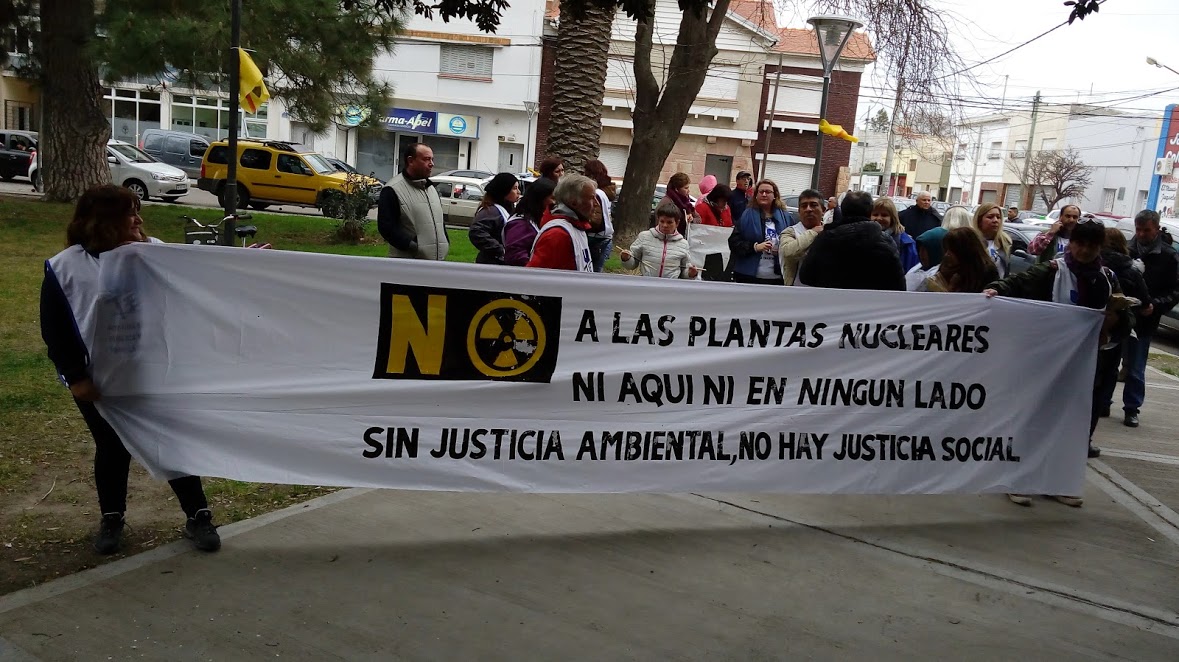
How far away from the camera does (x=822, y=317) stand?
17.3 feet

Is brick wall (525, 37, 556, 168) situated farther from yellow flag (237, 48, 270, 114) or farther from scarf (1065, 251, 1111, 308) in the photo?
scarf (1065, 251, 1111, 308)

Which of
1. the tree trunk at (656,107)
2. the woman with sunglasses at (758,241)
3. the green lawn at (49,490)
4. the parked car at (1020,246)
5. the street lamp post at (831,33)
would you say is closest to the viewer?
the green lawn at (49,490)

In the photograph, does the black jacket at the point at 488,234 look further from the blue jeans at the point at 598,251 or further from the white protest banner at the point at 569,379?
the white protest banner at the point at 569,379

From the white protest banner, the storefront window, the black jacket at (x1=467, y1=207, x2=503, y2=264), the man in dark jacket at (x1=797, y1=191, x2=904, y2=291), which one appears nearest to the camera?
the white protest banner

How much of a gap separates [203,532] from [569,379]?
5.89 ft

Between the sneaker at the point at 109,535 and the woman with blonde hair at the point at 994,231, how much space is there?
6.25 m

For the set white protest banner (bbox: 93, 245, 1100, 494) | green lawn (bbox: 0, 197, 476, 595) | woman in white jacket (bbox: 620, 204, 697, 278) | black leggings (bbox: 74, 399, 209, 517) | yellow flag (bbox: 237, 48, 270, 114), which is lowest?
green lawn (bbox: 0, 197, 476, 595)

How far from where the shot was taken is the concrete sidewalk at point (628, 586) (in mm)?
3793

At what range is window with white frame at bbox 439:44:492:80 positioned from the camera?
45.1 m

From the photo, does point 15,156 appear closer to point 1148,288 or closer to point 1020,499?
point 1148,288

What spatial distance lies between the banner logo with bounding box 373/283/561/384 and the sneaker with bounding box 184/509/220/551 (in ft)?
3.20

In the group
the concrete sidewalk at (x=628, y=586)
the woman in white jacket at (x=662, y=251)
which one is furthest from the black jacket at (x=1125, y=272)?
the woman in white jacket at (x=662, y=251)

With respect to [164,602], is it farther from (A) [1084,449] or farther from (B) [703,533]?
(A) [1084,449]

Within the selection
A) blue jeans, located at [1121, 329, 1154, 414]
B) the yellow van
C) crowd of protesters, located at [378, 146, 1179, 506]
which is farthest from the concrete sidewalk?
the yellow van
